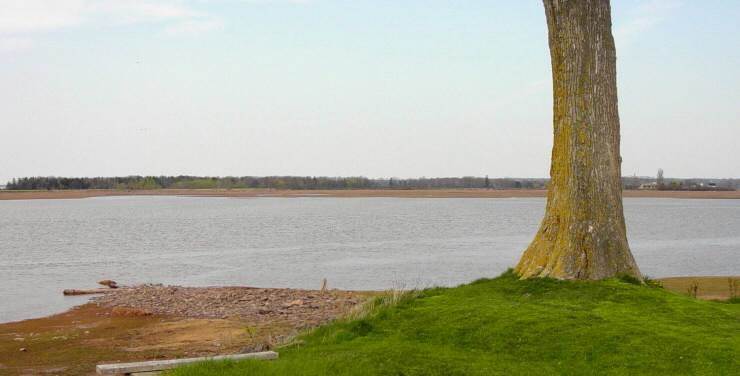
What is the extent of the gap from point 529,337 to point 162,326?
937cm

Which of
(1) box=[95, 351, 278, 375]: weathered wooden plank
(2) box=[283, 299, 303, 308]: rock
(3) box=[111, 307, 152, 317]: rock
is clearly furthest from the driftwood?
(1) box=[95, 351, 278, 375]: weathered wooden plank

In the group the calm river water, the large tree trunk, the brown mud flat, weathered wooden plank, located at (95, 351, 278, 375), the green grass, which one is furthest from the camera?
the calm river water

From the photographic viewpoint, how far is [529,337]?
8.67m

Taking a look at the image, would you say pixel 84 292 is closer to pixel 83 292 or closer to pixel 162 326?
pixel 83 292

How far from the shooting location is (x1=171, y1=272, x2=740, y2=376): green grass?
25.2 ft

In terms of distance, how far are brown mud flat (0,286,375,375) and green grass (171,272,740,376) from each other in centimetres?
181

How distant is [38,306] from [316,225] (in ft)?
116

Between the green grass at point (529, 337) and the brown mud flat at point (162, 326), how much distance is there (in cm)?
181

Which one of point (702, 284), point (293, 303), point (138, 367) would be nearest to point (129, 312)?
point (293, 303)

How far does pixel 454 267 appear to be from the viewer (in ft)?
87.6

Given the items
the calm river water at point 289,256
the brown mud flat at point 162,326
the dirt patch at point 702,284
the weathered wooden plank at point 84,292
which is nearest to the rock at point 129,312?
the brown mud flat at point 162,326

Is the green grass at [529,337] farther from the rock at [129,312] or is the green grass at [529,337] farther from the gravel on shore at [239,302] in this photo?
the rock at [129,312]

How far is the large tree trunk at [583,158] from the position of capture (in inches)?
444

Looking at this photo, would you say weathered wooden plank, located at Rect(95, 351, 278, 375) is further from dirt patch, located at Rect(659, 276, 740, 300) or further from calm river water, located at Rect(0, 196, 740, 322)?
dirt patch, located at Rect(659, 276, 740, 300)
